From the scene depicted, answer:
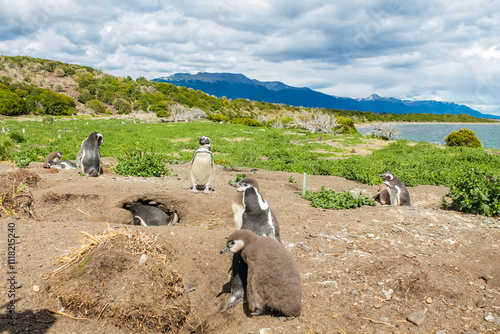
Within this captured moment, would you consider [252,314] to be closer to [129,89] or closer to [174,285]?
[174,285]

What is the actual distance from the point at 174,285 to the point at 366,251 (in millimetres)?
2760

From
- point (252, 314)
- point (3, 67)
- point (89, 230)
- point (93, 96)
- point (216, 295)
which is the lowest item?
point (216, 295)

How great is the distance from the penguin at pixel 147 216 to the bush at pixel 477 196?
6095 mm

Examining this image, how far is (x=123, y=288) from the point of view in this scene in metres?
3.61

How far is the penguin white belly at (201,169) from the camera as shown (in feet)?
28.1

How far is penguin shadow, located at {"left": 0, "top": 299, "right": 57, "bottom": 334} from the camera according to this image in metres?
3.09

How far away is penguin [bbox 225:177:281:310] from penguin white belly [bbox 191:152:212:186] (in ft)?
11.4

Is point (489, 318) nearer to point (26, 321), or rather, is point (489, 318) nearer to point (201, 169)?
point (26, 321)

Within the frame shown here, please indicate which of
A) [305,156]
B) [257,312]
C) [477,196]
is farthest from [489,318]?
[305,156]

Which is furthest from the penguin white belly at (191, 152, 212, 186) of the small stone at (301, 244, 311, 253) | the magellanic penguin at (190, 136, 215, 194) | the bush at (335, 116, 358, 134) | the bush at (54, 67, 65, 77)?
the bush at (54, 67, 65, 77)

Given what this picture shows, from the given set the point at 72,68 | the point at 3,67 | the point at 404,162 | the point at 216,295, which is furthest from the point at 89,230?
the point at 72,68

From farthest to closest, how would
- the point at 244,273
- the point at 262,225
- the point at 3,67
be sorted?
the point at 3,67
the point at 262,225
the point at 244,273

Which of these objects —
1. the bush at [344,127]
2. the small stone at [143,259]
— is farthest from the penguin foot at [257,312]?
the bush at [344,127]

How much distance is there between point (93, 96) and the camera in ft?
218
